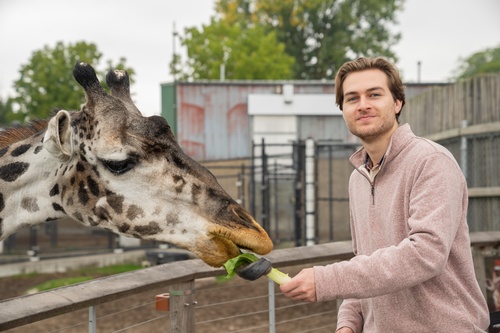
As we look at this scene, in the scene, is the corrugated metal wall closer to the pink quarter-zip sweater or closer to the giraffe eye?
the giraffe eye

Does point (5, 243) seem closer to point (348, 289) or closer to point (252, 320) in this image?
point (252, 320)

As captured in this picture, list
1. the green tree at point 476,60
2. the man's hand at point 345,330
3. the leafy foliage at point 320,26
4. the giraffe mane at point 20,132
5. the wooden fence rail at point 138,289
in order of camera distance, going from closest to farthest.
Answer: the wooden fence rail at point 138,289, the man's hand at point 345,330, the giraffe mane at point 20,132, the leafy foliage at point 320,26, the green tree at point 476,60

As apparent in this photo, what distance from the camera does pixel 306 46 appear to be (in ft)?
134

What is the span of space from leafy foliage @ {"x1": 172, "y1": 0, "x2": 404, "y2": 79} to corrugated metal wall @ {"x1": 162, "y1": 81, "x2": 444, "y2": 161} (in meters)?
16.7

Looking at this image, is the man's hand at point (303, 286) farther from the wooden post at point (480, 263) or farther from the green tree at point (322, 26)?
the green tree at point (322, 26)

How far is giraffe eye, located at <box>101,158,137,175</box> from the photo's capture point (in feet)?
8.28

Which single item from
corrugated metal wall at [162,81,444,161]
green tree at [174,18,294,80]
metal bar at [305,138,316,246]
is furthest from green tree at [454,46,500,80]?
metal bar at [305,138,316,246]

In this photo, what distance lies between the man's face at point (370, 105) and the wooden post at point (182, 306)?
48.2 inches

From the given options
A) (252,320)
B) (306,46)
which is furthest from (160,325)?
(306,46)

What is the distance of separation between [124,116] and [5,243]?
13.9m

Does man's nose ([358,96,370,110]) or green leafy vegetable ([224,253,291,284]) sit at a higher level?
man's nose ([358,96,370,110])

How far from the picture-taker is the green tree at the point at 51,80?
27.5 m

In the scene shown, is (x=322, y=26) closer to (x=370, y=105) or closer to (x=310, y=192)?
(x=310, y=192)

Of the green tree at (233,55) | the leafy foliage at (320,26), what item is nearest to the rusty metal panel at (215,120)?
the green tree at (233,55)
